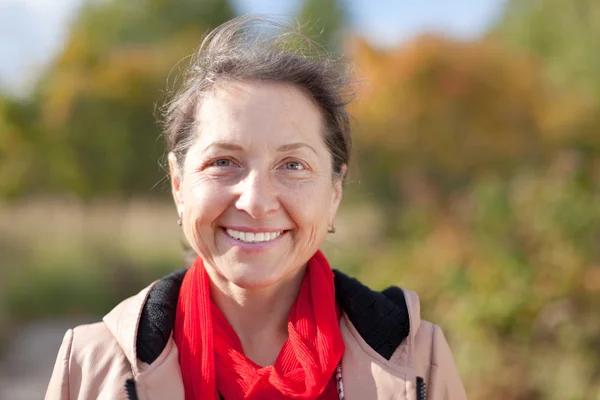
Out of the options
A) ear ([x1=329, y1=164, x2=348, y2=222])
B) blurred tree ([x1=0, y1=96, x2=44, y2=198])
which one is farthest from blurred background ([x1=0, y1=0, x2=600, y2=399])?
ear ([x1=329, y1=164, x2=348, y2=222])

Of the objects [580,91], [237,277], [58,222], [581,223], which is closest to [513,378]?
[581,223]

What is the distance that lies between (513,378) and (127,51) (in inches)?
239

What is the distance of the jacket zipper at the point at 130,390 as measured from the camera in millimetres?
1704

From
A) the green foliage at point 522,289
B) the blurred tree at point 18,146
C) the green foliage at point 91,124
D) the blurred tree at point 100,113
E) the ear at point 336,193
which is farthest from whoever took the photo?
the blurred tree at point 100,113

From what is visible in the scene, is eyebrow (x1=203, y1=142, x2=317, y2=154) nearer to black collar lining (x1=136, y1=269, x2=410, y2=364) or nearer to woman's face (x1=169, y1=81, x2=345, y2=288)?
woman's face (x1=169, y1=81, x2=345, y2=288)

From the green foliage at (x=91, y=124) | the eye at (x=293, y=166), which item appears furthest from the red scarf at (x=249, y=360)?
the green foliage at (x=91, y=124)

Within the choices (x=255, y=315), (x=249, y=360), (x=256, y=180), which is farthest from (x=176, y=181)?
(x=249, y=360)

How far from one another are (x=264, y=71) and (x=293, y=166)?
27 cm

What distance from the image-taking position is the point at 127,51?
8305mm

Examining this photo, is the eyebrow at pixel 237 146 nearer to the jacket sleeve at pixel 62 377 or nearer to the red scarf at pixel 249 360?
the red scarf at pixel 249 360

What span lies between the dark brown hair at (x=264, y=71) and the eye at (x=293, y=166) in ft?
0.51

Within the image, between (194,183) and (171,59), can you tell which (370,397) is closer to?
(194,183)

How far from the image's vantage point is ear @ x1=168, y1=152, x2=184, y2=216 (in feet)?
6.28

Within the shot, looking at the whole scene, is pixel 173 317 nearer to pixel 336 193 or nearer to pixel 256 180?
pixel 256 180
